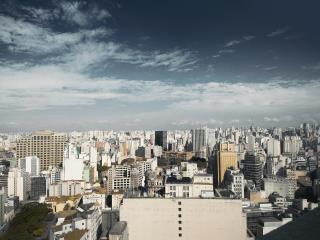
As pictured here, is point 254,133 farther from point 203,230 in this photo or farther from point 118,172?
point 203,230

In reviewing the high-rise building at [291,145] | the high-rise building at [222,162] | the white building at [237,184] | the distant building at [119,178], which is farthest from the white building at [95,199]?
the high-rise building at [291,145]

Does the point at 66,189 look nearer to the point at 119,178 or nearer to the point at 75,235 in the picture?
the point at 119,178

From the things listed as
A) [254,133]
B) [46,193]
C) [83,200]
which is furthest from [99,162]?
[254,133]

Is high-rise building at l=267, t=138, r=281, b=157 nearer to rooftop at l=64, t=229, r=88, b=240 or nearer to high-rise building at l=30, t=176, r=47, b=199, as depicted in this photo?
high-rise building at l=30, t=176, r=47, b=199

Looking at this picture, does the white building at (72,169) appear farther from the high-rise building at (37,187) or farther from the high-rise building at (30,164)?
the high-rise building at (30,164)

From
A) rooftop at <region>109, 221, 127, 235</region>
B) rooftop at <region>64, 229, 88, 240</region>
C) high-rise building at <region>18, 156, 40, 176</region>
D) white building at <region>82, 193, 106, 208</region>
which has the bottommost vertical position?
rooftop at <region>64, 229, 88, 240</region>

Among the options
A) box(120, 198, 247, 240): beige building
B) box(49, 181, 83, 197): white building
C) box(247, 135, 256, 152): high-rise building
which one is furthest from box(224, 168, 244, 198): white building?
box(247, 135, 256, 152): high-rise building
